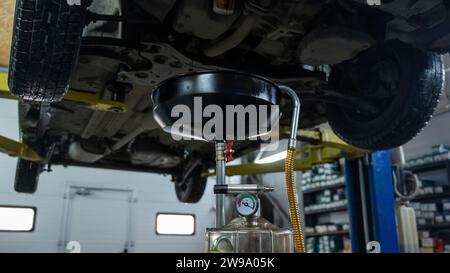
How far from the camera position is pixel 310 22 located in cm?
133

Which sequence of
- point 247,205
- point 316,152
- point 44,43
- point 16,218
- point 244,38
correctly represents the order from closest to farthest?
1. point 247,205
2. point 44,43
3. point 244,38
4. point 316,152
5. point 16,218

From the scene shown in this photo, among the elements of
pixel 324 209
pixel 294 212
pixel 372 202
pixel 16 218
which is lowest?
pixel 294 212

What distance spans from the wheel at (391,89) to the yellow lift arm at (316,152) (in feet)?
1.01

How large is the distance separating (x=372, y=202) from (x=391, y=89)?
0.70 meters

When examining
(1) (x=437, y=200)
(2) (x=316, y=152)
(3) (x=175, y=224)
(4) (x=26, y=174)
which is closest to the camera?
(2) (x=316, y=152)

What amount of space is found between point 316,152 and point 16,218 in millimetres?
4130

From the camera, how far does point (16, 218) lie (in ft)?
16.3

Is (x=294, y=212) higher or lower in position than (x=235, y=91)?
lower

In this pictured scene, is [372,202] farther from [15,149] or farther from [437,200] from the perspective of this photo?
[437,200]

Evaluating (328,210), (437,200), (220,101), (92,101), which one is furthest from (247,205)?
(328,210)

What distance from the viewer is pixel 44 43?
1.09m

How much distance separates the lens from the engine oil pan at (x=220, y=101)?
2.82 ft

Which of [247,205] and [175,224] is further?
[175,224]

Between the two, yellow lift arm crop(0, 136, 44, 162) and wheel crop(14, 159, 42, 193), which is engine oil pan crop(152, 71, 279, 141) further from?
wheel crop(14, 159, 42, 193)
